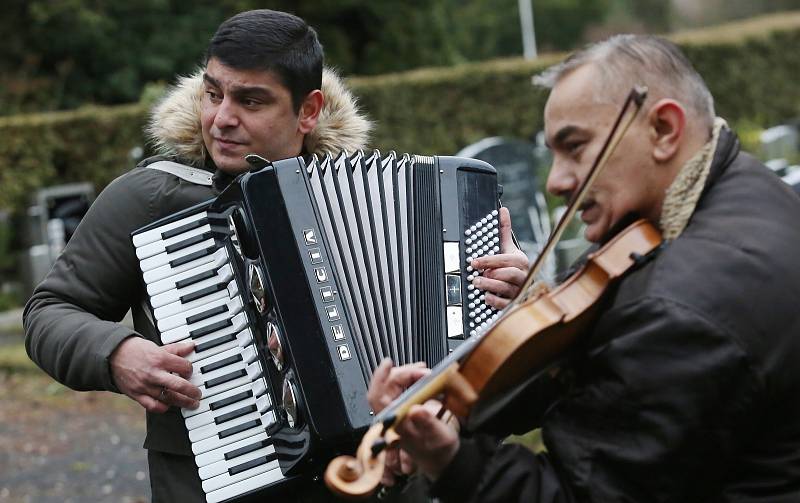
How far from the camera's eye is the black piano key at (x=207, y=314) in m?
2.85

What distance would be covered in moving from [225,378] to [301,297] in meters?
0.29

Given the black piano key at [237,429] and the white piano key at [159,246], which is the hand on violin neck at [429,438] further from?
the white piano key at [159,246]

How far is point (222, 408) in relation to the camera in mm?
2816

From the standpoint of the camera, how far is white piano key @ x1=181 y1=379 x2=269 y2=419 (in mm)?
2816

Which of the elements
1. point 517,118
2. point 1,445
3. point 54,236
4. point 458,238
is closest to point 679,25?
point 517,118

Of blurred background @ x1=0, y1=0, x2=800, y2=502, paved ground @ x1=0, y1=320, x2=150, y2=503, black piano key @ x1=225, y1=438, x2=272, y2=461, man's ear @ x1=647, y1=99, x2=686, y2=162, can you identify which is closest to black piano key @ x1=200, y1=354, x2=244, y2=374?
black piano key @ x1=225, y1=438, x2=272, y2=461

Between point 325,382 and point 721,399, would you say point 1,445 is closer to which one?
point 325,382

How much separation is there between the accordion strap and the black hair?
0.97ft

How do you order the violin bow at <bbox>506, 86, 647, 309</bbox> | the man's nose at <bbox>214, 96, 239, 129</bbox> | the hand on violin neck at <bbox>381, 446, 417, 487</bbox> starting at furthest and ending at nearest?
1. the man's nose at <bbox>214, 96, 239, 129</bbox>
2. the hand on violin neck at <bbox>381, 446, 417, 487</bbox>
3. the violin bow at <bbox>506, 86, 647, 309</bbox>

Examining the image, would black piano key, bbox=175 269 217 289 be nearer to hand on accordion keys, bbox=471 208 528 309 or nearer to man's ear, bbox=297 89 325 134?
man's ear, bbox=297 89 325 134

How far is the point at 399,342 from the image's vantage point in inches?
110

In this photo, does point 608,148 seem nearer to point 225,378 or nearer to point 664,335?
point 664,335

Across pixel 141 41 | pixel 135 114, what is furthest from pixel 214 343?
pixel 141 41

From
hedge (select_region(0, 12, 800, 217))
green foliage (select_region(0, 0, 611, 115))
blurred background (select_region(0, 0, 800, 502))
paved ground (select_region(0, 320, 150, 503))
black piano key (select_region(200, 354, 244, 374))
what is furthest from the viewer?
green foliage (select_region(0, 0, 611, 115))
